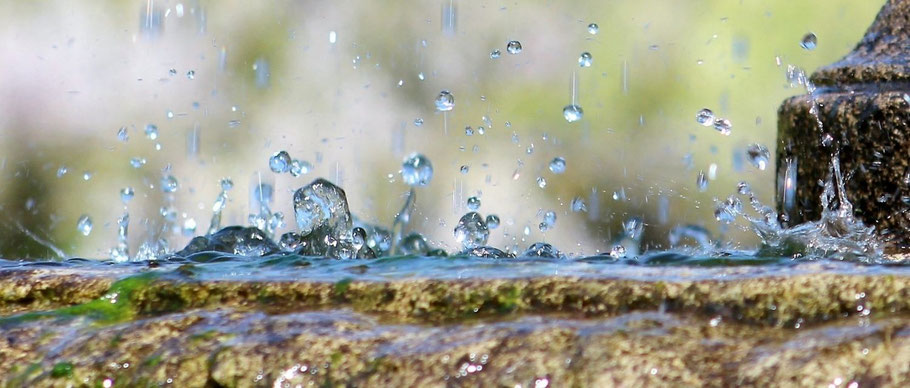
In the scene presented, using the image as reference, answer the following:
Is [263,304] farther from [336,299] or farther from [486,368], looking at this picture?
[486,368]

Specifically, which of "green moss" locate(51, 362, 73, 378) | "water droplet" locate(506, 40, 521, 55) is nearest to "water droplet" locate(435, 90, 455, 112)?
"water droplet" locate(506, 40, 521, 55)

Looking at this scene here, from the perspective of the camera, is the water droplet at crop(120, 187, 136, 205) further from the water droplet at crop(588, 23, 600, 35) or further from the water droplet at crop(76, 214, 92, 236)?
the water droplet at crop(588, 23, 600, 35)

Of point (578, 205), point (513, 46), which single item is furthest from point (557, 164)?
point (578, 205)

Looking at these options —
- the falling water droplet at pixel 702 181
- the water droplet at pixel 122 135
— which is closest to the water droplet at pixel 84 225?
the water droplet at pixel 122 135

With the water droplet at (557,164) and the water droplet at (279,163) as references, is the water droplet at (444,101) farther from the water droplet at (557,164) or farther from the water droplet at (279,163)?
the water droplet at (279,163)

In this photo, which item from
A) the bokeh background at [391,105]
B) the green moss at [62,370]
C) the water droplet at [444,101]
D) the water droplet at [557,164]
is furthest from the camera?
the bokeh background at [391,105]

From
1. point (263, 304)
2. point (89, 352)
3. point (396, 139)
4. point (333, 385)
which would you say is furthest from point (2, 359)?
point (396, 139)

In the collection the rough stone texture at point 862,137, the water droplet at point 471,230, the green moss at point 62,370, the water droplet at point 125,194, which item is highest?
the water droplet at point 125,194
